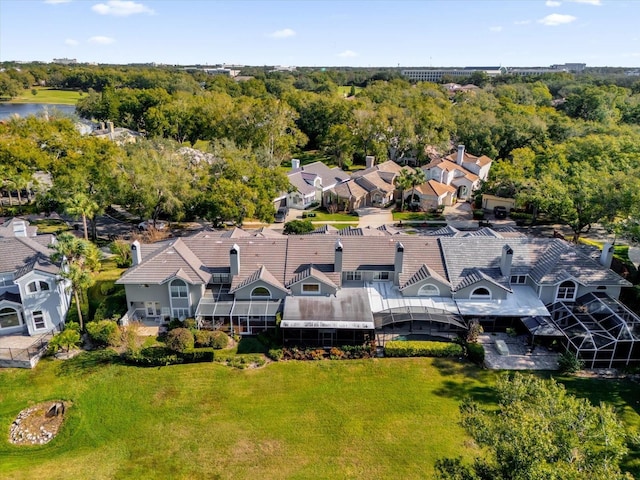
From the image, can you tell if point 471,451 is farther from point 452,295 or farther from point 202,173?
point 202,173

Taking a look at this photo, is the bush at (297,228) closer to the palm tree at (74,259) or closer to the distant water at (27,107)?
the palm tree at (74,259)

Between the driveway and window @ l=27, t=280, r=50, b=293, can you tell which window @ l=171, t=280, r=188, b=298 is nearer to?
window @ l=27, t=280, r=50, b=293

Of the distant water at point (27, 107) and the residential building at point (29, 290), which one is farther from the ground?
the distant water at point (27, 107)

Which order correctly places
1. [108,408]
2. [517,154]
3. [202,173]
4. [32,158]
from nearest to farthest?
[108,408] → [202,173] → [32,158] → [517,154]

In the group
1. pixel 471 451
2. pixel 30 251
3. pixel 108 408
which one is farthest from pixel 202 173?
pixel 471 451

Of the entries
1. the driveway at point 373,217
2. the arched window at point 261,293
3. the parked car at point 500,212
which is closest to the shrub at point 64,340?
the arched window at point 261,293

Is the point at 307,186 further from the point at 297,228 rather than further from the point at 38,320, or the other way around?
the point at 38,320
